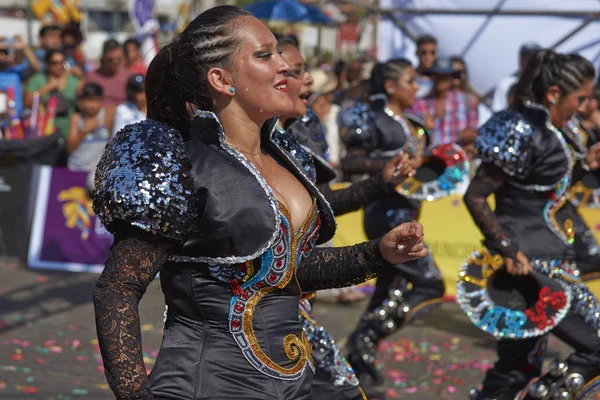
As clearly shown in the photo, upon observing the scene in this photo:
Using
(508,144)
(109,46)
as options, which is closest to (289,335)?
(508,144)

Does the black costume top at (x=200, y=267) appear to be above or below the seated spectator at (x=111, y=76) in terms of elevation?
above

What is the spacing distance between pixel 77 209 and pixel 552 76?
5.65 meters

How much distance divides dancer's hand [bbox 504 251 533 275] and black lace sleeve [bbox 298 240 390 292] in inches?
68.3

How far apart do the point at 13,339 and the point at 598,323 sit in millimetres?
4025

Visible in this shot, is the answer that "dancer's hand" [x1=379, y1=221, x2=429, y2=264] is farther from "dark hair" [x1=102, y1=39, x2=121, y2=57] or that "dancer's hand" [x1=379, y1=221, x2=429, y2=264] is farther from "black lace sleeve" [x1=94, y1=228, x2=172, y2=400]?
"dark hair" [x1=102, y1=39, x2=121, y2=57]

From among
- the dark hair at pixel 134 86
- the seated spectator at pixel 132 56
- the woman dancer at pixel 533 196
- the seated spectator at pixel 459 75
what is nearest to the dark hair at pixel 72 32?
the seated spectator at pixel 132 56

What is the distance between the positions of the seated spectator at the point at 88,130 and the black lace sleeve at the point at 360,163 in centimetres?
369

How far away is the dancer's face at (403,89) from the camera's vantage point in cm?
661

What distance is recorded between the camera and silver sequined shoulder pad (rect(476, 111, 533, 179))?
4.60 m

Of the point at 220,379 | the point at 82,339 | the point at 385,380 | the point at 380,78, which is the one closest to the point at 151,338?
the point at 82,339

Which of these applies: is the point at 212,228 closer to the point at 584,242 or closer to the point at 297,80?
the point at 297,80

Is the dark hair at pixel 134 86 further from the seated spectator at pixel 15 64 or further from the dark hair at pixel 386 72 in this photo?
the dark hair at pixel 386 72

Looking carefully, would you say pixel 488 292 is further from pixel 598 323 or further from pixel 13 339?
pixel 13 339

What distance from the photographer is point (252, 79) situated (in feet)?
8.77
